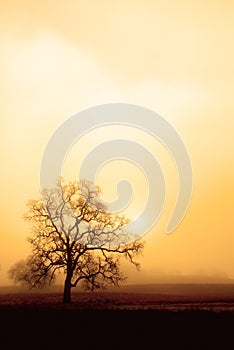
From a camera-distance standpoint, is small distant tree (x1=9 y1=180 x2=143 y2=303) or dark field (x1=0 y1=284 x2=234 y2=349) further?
small distant tree (x1=9 y1=180 x2=143 y2=303)

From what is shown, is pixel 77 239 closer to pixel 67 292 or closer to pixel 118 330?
pixel 67 292

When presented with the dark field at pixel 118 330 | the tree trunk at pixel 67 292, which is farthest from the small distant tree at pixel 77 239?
A: the dark field at pixel 118 330

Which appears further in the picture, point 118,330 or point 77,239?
point 77,239

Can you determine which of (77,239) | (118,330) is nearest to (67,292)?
(77,239)

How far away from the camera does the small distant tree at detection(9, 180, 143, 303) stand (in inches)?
1237

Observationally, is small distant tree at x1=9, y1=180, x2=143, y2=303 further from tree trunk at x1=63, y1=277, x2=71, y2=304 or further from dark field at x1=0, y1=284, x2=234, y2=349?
dark field at x1=0, y1=284, x2=234, y2=349

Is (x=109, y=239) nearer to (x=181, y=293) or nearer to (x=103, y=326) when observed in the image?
(x=181, y=293)

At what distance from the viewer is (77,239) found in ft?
103

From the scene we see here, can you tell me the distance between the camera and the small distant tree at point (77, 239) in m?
31.4

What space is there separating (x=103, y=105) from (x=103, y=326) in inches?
703

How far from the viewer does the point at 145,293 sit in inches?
1334

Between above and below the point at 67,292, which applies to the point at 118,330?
below

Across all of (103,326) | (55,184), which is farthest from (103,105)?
(103,326)

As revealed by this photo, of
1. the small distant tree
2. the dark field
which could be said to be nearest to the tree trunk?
the small distant tree
